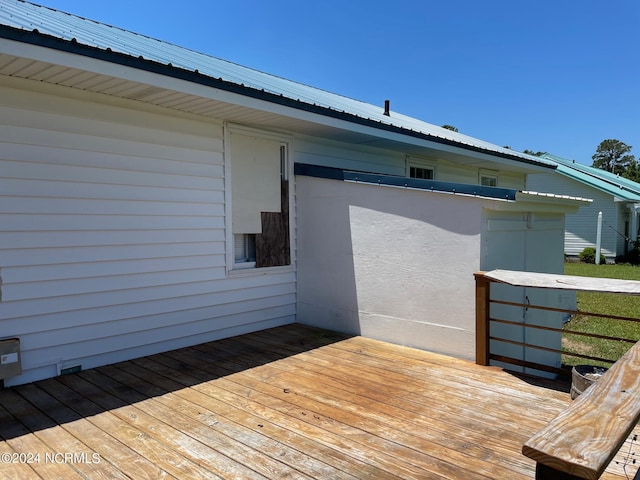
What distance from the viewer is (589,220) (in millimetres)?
19750

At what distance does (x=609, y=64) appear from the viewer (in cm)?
1669

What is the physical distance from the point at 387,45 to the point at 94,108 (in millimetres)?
14031

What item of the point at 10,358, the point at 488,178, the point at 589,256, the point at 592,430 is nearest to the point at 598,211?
the point at 589,256

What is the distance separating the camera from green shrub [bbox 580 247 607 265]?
18766 millimetres

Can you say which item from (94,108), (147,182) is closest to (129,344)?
(147,182)

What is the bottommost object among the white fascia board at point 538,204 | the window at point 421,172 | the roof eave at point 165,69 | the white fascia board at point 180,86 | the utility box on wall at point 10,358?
the utility box on wall at point 10,358

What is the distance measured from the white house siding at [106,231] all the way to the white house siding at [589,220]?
1794 centimetres

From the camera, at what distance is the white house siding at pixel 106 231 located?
12.2 feet

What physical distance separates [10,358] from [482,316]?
434cm

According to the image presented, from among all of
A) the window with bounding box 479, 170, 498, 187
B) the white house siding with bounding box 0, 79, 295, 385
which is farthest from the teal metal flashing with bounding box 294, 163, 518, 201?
the window with bounding box 479, 170, 498, 187

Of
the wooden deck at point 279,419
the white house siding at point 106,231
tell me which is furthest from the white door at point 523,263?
the white house siding at point 106,231

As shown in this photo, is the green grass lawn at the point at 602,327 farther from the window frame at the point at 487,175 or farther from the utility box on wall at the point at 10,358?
the utility box on wall at the point at 10,358

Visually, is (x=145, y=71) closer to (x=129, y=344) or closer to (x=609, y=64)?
(x=129, y=344)

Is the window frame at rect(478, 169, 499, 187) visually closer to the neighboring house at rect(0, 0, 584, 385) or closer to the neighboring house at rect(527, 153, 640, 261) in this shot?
the neighboring house at rect(0, 0, 584, 385)
